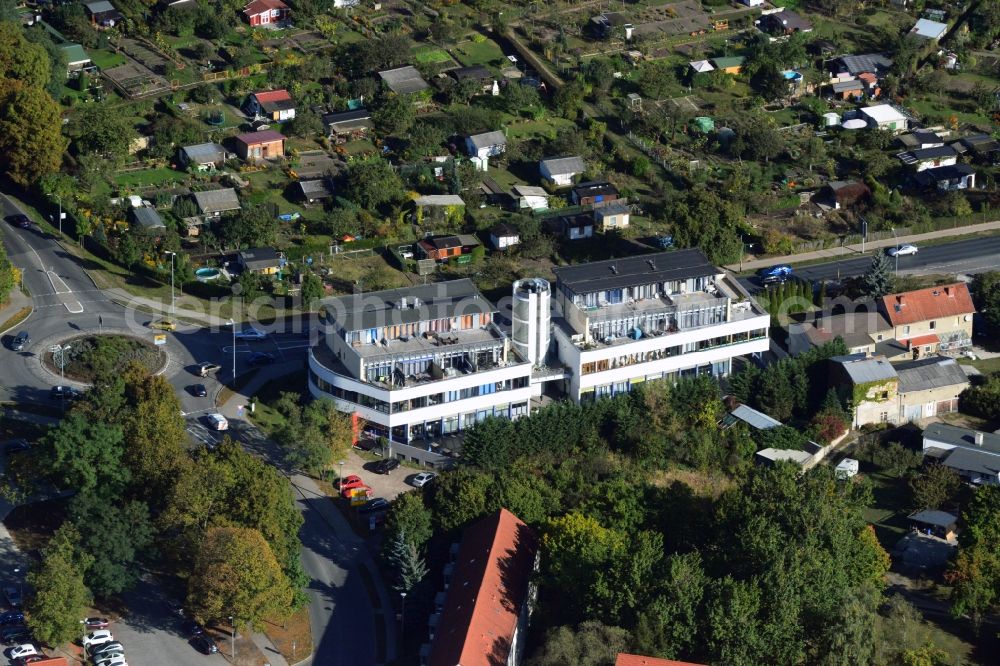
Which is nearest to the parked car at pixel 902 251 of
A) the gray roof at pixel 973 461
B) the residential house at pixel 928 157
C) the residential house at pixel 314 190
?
the residential house at pixel 928 157

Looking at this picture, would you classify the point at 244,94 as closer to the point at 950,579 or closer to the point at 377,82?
the point at 377,82

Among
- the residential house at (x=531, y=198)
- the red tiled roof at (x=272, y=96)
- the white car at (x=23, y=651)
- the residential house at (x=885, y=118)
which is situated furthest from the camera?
the residential house at (x=885, y=118)

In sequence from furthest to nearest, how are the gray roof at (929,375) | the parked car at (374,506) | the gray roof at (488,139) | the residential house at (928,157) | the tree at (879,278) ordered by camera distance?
the residential house at (928,157) < the gray roof at (488,139) < the tree at (879,278) < the gray roof at (929,375) < the parked car at (374,506)

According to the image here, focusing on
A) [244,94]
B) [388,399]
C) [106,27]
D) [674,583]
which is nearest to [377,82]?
[244,94]

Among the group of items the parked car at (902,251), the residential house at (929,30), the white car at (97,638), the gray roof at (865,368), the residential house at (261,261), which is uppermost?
the residential house at (929,30)

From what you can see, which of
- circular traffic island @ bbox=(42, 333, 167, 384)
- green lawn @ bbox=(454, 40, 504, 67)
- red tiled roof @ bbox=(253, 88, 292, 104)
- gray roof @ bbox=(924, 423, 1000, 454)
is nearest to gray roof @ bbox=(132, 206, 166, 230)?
circular traffic island @ bbox=(42, 333, 167, 384)

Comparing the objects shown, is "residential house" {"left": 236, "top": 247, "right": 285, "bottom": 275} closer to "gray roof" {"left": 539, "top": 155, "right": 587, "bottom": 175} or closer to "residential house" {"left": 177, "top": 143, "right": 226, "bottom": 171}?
"residential house" {"left": 177, "top": 143, "right": 226, "bottom": 171}

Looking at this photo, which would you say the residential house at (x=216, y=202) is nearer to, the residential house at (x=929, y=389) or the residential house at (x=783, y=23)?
the residential house at (x=929, y=389)
